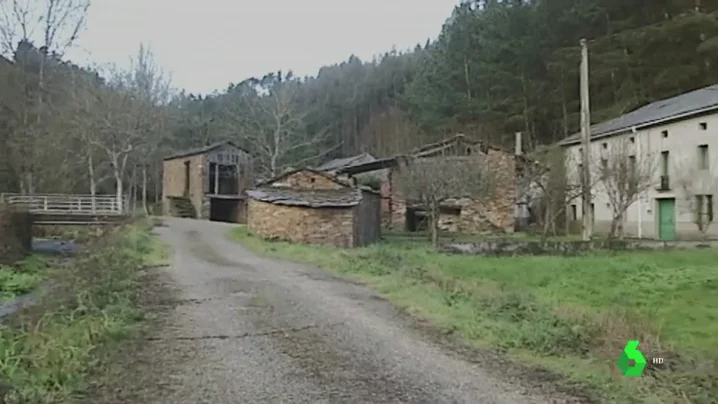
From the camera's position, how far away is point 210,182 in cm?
4703

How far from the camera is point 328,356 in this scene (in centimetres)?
714

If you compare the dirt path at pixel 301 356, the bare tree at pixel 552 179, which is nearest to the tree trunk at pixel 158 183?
the bare tree at pixel 552 179

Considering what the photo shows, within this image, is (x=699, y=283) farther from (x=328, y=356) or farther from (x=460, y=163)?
(x=460, y=163)

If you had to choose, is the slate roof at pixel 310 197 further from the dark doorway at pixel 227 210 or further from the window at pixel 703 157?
the dark doorway at pixel 227 210

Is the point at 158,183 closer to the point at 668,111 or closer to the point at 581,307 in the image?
the point at 668,111

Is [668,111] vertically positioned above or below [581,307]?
above

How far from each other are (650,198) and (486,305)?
943 inches

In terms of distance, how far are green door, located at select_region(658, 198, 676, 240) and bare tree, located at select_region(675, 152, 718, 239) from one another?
1044 millimetres

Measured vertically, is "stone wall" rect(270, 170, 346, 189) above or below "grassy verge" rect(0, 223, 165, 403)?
above

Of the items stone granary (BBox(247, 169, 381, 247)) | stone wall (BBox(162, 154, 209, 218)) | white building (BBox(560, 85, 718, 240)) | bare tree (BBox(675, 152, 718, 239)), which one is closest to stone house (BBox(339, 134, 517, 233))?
white building (BBox(560, 85, 718, 240))

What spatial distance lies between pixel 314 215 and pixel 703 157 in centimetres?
1597

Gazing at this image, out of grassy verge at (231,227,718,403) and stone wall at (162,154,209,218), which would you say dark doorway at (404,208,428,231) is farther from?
stone wall at (162,154,209,218)

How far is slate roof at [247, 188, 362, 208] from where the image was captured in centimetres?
2352

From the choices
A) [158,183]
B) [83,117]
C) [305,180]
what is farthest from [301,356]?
[158,183]
